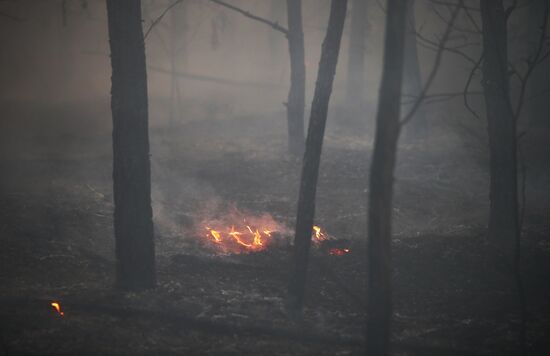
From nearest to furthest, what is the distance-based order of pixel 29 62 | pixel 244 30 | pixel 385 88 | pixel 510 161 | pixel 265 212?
pixel 385 88 → pixel 510 161 → pixel 265 212 → pixel 29 62 → pixel 244 30

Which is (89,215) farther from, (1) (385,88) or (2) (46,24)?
(2) (46,24)

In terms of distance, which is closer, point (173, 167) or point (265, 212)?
point (265, 212)

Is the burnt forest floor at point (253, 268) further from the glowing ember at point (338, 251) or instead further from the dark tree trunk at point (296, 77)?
the dark tree trunk at point (296, 77)

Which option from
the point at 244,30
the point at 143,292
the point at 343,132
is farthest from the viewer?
the point at 244,30

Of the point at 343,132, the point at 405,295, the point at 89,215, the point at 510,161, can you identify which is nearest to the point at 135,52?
the point at 89,215

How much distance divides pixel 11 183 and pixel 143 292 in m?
7.26

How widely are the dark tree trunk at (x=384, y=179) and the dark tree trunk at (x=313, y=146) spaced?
230cm

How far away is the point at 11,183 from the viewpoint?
12805 millimetres

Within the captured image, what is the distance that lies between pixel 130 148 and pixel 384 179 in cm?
438

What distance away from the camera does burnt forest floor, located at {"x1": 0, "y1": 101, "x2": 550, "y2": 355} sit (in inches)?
262

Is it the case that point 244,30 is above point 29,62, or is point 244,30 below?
above

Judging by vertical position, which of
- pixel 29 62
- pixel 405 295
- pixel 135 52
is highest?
pixel 29 62

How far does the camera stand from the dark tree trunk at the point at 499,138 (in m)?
9.31

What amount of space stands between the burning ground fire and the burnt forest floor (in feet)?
0.89
